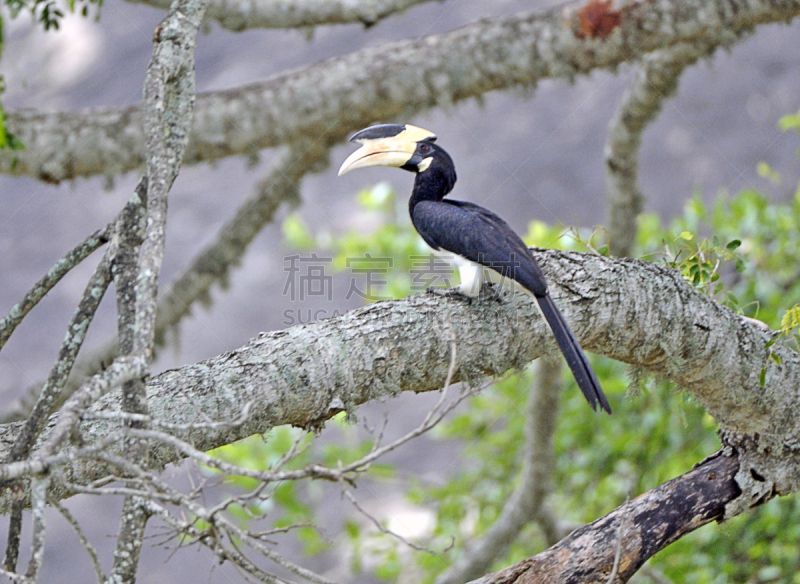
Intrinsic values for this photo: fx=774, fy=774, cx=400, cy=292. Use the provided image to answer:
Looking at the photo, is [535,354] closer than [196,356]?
Yes

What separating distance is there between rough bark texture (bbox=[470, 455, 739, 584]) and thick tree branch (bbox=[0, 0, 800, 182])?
6.20 ft

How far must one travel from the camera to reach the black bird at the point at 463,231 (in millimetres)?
1870

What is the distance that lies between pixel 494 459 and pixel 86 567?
116 inches

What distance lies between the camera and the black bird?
6.14ft

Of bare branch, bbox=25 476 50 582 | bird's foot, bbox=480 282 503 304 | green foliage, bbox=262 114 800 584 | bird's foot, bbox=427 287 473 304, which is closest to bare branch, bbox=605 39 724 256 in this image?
green foliage, bbox=262 114 800 584

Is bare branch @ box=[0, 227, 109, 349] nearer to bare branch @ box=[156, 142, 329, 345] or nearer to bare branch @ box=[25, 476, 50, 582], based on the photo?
bare branch @ box=[25, 476, 50, 582]

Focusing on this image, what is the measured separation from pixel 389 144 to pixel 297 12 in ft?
3.69

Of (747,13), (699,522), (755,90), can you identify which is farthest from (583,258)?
(755,90)

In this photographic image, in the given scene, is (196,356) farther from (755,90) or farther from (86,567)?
(755,90)

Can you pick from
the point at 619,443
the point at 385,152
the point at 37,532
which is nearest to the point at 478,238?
the point at 385,152

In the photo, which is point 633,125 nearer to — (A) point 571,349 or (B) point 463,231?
(B) point 463,231

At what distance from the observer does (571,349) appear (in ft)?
6.02

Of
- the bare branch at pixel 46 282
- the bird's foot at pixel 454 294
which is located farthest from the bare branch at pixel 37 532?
the bird's foot at pixel 454 294

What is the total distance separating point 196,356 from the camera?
595 centimetres
